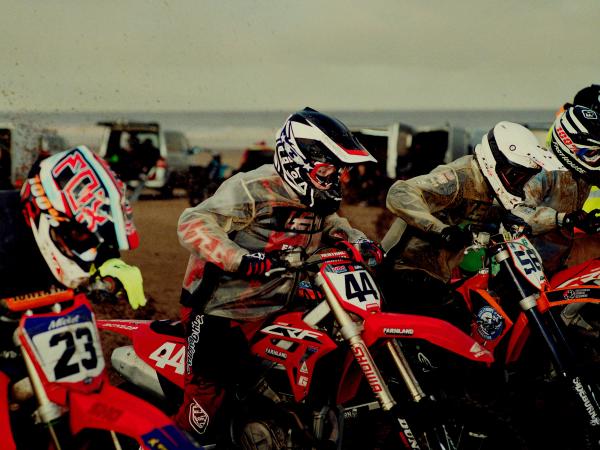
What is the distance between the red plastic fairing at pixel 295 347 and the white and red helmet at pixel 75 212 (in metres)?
1.27

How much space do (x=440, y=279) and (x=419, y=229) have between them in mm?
390

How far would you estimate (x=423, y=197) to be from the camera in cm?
518

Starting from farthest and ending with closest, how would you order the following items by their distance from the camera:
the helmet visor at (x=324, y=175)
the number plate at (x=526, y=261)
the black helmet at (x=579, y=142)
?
the black helmet at (x=579, y=142), the number plate at (x=526, y=261), the helmet visor at (x=324, y=175)

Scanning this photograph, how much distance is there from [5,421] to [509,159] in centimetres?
336

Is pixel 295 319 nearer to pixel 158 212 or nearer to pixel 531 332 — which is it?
pixel 531 332

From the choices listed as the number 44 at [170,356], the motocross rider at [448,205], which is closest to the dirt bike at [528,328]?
the motocross rider at [448,205]

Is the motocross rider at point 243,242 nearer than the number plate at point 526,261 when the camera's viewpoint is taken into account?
Yes

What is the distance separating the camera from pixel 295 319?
4.09 metres

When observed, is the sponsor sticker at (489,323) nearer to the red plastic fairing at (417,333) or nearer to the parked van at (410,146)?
the red plastic fairing at (417,333)

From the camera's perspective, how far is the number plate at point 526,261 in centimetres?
477

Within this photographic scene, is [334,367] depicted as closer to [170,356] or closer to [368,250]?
[368,250]

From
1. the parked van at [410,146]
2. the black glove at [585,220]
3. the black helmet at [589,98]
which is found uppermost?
the black helmet at [589,98]

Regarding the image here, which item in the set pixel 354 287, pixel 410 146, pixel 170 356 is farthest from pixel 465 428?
pixel 410 146

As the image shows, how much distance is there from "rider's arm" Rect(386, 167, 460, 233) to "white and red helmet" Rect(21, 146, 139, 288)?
7.60 ft
